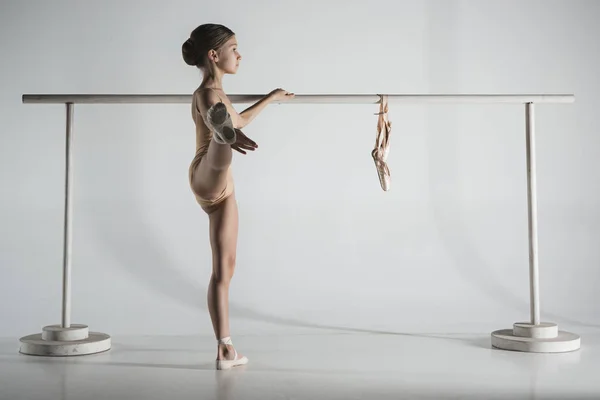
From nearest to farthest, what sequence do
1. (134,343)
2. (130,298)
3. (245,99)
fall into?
(245,99) → (134,343) → (130,298)

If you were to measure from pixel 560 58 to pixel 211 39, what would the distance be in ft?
7.86

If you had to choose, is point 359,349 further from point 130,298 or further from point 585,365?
point 130,298

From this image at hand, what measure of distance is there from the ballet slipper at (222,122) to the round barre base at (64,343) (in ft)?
3.96

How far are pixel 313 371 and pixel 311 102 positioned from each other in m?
1.16

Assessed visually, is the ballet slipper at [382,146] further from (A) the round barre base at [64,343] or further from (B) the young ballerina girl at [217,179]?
(A) the round barre base at [64,343]

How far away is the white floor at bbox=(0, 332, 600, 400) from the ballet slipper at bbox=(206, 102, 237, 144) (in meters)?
0.84

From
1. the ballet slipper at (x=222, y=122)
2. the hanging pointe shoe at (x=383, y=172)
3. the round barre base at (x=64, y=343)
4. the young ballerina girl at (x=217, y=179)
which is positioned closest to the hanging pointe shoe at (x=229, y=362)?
the young ballerina girl at (x=217, y=179)

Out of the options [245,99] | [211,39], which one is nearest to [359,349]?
[245,99]

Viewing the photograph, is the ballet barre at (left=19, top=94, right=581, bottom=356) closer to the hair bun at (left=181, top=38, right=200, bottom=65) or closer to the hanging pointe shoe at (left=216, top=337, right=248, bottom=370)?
the hair bun at (left=181, top=38, right=200, bottom=65)

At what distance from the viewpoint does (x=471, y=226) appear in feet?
15.4

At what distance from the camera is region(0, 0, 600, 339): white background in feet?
14.8

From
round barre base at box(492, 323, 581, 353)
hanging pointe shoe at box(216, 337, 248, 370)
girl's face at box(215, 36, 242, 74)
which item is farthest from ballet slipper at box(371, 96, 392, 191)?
hanging pointe shoe at box(216, 337, 248, 370)

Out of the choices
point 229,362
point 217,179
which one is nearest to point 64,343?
point 229,362

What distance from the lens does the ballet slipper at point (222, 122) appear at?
2.71m
